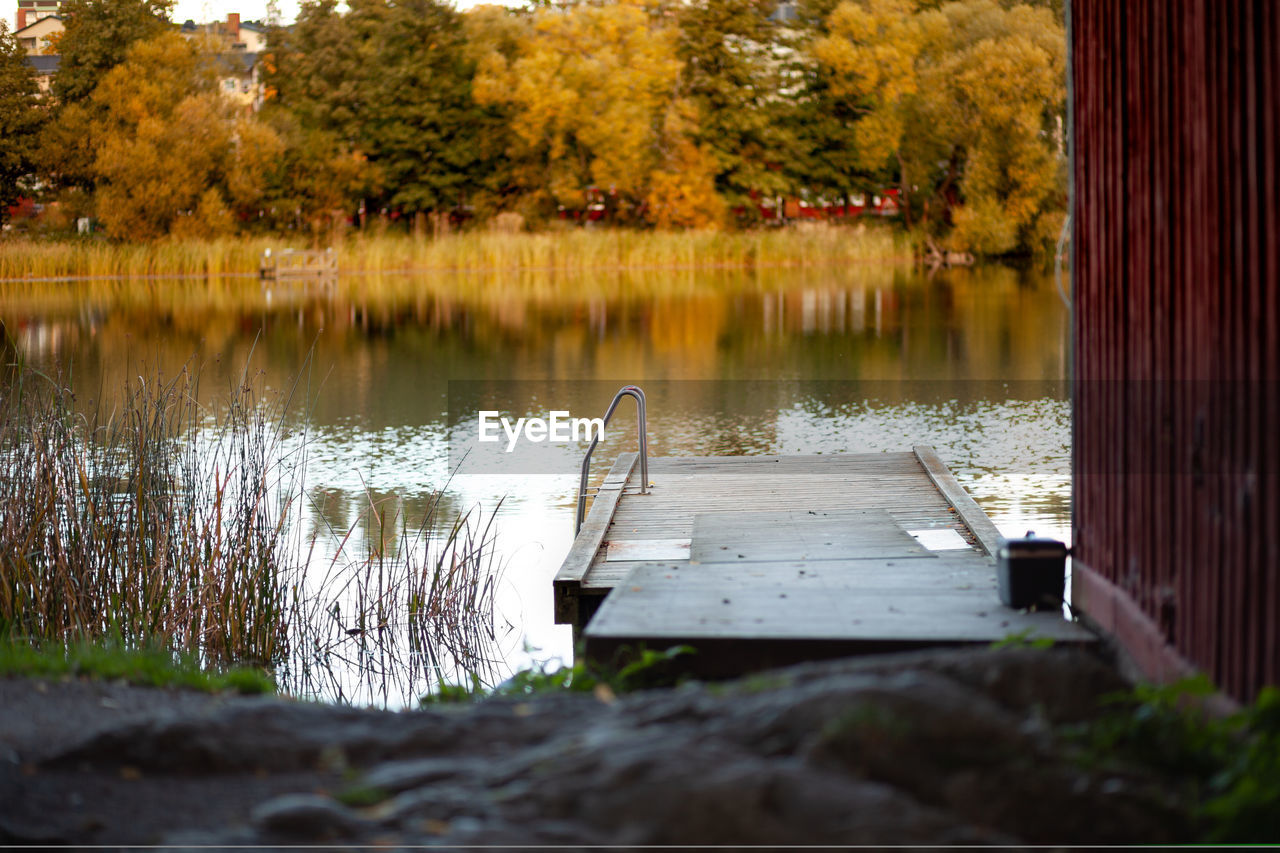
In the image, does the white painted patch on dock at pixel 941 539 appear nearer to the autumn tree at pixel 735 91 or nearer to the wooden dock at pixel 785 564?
the wooden dock at pixel 785 564

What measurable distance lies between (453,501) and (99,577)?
12.9 feet

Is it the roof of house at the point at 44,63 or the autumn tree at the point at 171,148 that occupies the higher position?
the roof of house at the point at 44,63

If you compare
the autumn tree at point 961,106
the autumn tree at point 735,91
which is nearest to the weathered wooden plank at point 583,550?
the autumn tree at point 961,106

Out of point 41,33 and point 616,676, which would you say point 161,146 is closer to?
point 41,33

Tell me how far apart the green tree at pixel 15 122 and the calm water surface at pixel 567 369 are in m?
8.94

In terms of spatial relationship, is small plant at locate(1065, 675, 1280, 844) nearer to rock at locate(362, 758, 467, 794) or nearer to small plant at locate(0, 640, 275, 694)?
rock at locate(362, 758, 467, 794)

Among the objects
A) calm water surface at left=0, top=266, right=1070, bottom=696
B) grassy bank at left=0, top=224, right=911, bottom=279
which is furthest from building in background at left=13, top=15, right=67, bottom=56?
calm water surface at left=0, top=266, right=1070, bottom=696

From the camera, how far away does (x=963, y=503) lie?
7281mm

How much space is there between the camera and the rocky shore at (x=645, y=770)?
258cm

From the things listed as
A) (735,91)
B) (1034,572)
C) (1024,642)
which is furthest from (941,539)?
(735,91)

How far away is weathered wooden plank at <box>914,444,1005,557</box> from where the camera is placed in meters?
6.36

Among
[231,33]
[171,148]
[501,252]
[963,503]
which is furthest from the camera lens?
[231,33]

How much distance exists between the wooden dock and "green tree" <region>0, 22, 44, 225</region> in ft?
111

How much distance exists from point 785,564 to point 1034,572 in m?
1.50
